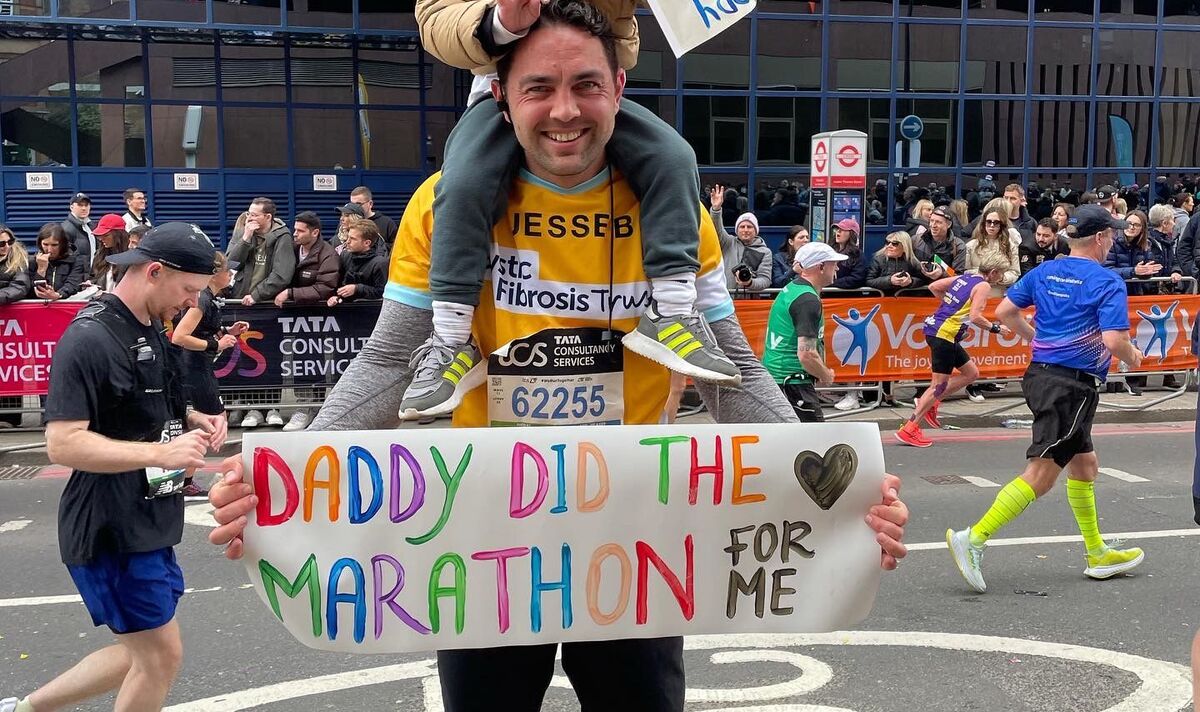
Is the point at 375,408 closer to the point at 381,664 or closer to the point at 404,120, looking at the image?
the point at 381,664

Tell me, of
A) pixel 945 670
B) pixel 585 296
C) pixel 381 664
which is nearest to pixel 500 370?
pixel 585 296

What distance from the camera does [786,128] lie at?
18.8m

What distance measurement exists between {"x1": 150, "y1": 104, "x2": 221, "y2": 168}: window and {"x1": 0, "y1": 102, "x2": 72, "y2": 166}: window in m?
1.29

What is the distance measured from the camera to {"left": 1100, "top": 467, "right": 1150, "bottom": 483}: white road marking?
8.62 m

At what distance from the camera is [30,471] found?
370 inches

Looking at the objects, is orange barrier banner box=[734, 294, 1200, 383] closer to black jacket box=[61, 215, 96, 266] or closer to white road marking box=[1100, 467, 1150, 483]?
white road marking box=[1100, 467, 1150, 483]

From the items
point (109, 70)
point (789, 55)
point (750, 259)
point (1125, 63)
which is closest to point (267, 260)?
point (750, 259)

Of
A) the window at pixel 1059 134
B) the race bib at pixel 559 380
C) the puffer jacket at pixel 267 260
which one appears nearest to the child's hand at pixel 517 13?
the race bib at pixel 559 380

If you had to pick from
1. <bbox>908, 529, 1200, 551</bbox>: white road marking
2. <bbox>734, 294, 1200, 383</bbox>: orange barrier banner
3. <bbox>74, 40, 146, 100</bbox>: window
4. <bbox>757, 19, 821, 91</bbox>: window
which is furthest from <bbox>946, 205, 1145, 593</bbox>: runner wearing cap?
<bbox>74, 40, 146, 100</bbox>: window

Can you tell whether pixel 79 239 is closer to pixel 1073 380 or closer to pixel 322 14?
pixel 322 14

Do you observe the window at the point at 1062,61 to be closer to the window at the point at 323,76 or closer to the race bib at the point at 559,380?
the window at the point at 323,76

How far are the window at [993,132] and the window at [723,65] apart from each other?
12.8ft

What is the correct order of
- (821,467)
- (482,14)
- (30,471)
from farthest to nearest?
(30,471), (821,467), (482,14)

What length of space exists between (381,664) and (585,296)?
300 centimetres
